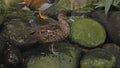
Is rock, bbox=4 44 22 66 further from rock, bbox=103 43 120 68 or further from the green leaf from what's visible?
the green leaf

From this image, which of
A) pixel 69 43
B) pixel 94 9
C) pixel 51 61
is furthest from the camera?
pixel 94 9

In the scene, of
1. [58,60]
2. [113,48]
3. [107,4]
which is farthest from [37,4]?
[58,60]

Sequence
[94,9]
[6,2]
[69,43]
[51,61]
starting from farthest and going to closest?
1. [6,2]
2. [94,9]
3. [69,43]
4. [51,61]

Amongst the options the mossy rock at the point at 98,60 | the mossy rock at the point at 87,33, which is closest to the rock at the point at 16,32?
the mossy rock at the point at 87,33

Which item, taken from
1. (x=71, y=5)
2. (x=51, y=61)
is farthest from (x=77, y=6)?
(x=51, y=61)

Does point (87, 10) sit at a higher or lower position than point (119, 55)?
higher

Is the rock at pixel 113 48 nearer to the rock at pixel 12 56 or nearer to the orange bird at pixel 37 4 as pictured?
the rock at pixel 12 56

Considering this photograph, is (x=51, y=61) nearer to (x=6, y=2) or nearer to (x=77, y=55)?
(x=77, y=55)

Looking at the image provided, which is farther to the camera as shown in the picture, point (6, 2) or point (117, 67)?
point (6, 2)
